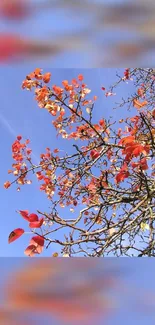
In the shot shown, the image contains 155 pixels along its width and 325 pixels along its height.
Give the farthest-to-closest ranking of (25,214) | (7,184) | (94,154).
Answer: (7,184)
(94,154)
(25,214)

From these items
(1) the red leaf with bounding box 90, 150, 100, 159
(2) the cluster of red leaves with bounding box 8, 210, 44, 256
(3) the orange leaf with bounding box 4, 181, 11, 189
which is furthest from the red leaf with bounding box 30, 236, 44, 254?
(3) the orange leaf with bounding box 4, 181, 11, 189

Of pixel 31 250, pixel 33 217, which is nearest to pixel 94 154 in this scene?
pixel 33 217

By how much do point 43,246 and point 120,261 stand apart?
89 cm

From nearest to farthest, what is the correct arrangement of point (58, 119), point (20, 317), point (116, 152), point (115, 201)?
point (20, 317), point (115, 201), point (116, 152), point (58, 119)

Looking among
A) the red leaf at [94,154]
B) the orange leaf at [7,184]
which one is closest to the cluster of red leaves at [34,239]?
the red leaf at [94,154]

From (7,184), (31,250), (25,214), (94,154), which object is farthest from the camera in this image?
(7,184)

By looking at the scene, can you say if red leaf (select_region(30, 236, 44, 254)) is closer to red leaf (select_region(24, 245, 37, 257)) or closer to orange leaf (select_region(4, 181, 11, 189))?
red leaf (select_region(24, 245, 37, 257))

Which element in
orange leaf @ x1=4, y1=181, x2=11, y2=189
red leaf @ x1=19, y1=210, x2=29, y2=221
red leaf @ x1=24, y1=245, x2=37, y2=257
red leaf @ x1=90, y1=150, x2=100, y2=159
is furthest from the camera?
orange leaf @ x1=4, y1=181, x2=11, y2=189

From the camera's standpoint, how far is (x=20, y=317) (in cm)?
21

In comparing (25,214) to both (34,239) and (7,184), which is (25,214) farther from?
(7,184)

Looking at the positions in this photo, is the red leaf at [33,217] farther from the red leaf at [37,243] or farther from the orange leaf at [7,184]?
the orange leaf at [7,184]
